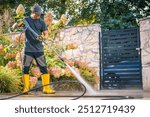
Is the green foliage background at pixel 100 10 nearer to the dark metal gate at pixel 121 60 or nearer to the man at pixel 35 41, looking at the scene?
the dark metal gate at pixel 121 60

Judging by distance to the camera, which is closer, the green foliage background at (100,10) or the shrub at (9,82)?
the shrub at (9,82)

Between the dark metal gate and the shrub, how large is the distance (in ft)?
4.03

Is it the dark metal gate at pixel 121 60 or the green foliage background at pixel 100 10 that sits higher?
the green foliage background at pixel 100 10

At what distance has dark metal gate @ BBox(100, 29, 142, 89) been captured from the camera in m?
4.37

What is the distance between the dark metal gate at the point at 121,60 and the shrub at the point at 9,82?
48.4 inches

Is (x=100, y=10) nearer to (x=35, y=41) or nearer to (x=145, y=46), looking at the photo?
(x=145, y=46)

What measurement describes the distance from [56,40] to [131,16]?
1.02 metres

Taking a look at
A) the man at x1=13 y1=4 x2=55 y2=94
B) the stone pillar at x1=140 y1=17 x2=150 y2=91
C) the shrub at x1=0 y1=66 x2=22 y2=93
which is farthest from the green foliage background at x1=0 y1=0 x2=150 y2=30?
the man at x1=13 y1=4 x2=55 y2=94

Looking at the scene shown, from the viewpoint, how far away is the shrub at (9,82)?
3.35 m

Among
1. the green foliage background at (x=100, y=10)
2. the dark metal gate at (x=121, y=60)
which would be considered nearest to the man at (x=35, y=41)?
the green foliage background at (x=100, y=10)

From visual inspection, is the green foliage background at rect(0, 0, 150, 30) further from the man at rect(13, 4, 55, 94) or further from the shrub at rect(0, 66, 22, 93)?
the man at rect(13, 4, 55, 94)

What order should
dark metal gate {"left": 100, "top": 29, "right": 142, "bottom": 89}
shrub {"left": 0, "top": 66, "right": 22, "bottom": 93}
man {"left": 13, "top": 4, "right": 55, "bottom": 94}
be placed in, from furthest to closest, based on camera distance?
dark metal gate {"left": 100, "top": 29, "right": 142, "bottom": 89} < shrub {"left": 0, "top": 66, "right": 22, "bottom": 93} < man {"left": 13, "top": 4, "right": 55, "bottom": 94}

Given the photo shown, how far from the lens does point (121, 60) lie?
448cm

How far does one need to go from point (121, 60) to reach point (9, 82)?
1.55 meters
